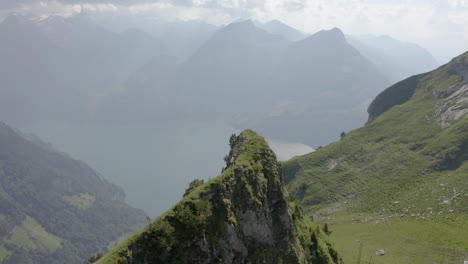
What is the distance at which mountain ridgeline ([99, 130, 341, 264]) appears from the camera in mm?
22500

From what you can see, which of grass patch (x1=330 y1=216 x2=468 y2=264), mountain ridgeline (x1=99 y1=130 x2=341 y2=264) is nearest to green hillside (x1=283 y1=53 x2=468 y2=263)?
grass patch (x1=330 y1=216 x2=468 y2=264)

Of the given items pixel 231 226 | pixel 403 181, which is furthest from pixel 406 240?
pixel 231 226

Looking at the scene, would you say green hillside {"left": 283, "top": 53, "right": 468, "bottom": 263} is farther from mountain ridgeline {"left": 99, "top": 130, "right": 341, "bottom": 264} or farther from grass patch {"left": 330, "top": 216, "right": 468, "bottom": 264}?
mountain ridgeline {"left": 99, "top": 130, "right": 341, "bottom": 264}

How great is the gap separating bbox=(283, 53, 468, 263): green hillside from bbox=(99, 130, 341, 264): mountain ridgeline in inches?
1232

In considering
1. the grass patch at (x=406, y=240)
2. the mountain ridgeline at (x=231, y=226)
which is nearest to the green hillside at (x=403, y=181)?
the grass patch at (x=406, y=240)

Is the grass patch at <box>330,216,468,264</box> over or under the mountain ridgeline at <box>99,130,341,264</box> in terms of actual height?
under

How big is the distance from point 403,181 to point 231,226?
80767mm

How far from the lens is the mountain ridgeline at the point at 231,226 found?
22.5m

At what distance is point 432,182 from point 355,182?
1903cm

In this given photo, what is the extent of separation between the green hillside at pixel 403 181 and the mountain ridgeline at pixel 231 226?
103ft

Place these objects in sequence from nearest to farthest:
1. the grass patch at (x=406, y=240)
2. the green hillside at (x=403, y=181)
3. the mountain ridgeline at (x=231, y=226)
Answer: the mountain ridgeline at (x=231, y=226), the grass patch at (x=406, y=240), the green hillside at (x=403, y=181)

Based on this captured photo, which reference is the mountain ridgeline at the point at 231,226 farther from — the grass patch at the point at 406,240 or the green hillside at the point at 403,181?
the green hillside at the point at 403,181

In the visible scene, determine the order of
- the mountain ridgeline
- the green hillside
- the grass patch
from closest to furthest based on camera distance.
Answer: the mountain ridgeline
the grass patch
the green hillside

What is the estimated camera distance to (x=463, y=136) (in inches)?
4109
